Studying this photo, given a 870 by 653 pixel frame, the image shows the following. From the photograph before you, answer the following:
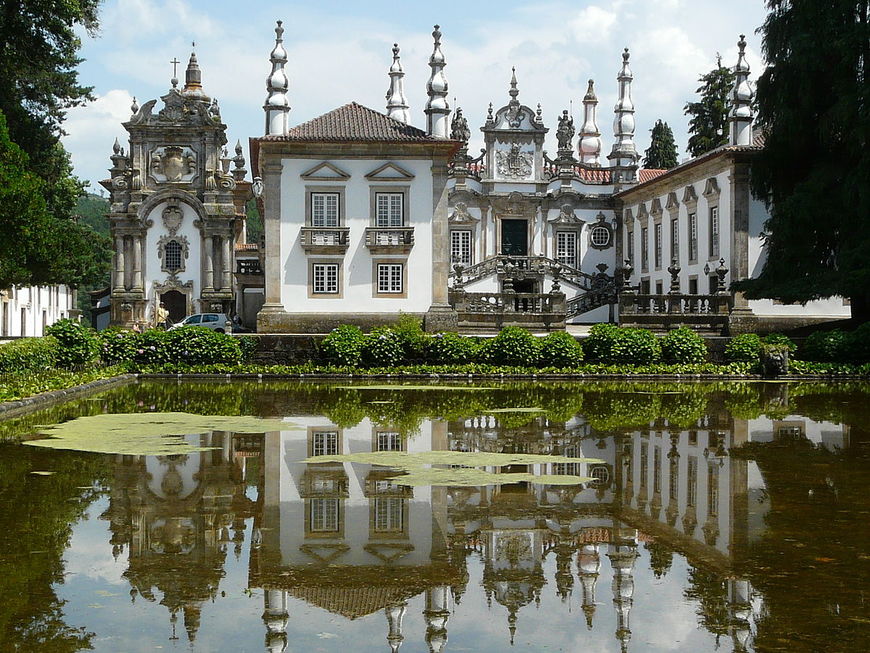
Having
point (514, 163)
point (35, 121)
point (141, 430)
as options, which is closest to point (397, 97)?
point (514, 163)

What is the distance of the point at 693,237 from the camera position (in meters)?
38.4

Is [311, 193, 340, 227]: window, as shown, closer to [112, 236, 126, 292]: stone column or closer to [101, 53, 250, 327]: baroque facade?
[101, 53, 250, 327]: baroque facade

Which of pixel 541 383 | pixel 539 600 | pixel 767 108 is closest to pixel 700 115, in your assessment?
pixel 767 108

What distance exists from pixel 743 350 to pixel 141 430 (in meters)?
17.0

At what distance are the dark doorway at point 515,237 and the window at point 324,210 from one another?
13607 millimetres

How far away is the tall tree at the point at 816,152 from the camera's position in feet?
88.5

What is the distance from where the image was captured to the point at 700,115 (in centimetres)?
5047

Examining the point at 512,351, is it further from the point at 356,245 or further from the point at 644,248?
the point at 644,248

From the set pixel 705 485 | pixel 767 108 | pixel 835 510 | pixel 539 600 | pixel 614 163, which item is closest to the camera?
pixel 539 600

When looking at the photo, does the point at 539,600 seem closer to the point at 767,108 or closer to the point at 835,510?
the point at 835,510

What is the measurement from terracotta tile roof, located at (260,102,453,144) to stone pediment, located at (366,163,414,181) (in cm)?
82

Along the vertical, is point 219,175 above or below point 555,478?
above

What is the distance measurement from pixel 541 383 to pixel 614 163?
26.3 metres

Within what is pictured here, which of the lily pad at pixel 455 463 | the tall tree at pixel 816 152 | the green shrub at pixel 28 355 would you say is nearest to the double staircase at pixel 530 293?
the tall tree at pixel 816 152
